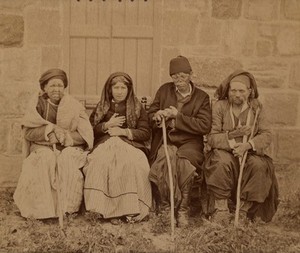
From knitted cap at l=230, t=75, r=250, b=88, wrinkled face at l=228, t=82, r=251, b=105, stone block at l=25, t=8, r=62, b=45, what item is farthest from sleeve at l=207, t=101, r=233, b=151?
stone block at l=25, t=8, r=62, b=45

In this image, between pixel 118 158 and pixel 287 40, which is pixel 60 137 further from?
pixel 287 40

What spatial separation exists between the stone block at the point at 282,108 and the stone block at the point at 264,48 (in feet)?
1.40

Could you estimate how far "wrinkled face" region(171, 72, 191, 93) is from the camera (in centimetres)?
545

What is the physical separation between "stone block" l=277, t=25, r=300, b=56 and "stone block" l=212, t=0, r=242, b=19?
499mm

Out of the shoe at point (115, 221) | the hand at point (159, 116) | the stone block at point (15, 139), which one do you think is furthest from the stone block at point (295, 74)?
the stone block at point (15, 139)

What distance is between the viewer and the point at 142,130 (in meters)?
5.58

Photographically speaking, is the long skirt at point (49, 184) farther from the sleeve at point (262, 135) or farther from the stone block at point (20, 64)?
the sleeve at point (262, 135)

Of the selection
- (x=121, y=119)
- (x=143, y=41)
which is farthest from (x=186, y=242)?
(x=143, y=41)

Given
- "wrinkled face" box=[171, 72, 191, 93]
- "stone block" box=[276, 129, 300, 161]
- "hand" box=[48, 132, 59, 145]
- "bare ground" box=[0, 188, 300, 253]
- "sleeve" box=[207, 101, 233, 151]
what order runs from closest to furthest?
"bare ground" box=[0, 188, 300, 253], "sleeve" box=[207, 101, 233, 151], "hand" box=[48, 132, 59, 145], "wrinkled face" box=[171, 72, 191, 93], "stone block" box=[276, 129, 300, 161]

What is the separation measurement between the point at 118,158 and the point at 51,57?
4.80 feet

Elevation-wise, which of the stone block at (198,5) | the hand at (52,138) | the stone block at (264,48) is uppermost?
the stone block at (198,5)

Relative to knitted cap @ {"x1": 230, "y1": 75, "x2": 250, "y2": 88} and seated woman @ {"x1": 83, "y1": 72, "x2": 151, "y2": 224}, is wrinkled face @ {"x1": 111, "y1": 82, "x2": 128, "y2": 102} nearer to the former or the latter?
seated woman @ {"x1": 83, "y1": 72, "x2": 151, "y2": 224}

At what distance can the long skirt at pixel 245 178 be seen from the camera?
16.6ft

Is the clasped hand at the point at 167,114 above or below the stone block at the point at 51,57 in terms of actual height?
below
